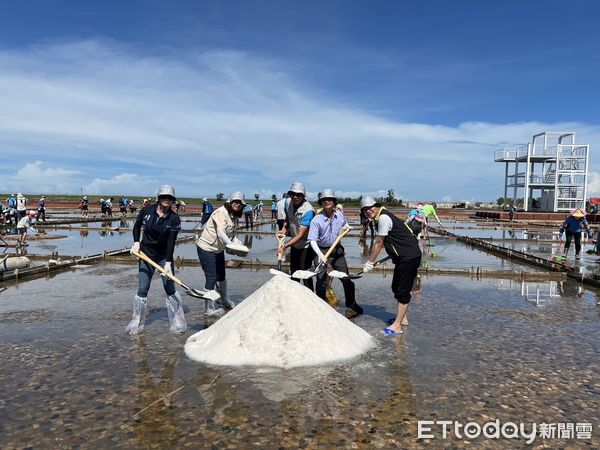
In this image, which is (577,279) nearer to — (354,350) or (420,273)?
(420,273)

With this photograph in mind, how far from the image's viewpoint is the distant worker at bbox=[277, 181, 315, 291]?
21.5ft

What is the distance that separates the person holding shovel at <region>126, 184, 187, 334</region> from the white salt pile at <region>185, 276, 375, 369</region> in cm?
73

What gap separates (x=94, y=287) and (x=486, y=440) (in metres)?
7.17

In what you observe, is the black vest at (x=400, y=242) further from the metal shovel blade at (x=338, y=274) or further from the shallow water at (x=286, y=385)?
the shallow water at (x=286, y=385)

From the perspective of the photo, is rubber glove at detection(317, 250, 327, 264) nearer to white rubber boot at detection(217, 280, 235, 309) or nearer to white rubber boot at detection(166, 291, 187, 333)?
white rubber boot at detection(217, 280, 235, 309)

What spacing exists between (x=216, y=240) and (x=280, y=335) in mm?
2078

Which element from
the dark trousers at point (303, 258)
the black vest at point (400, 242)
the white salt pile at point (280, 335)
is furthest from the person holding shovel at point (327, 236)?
the white salt pile at point (280, 335)

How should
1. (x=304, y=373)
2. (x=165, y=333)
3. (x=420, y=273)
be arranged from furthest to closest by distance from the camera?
(x=420, y=273) < (x=165, y=333) < (x=304, y=373)

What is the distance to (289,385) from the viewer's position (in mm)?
4090

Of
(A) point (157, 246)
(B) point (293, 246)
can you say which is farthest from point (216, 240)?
(B) point (293, 246)

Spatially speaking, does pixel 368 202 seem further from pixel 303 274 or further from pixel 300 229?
pixel 303 274

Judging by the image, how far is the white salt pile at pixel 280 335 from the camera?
182 inches

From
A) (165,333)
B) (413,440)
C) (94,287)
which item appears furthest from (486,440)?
(94,287)

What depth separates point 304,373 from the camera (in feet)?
14.4
